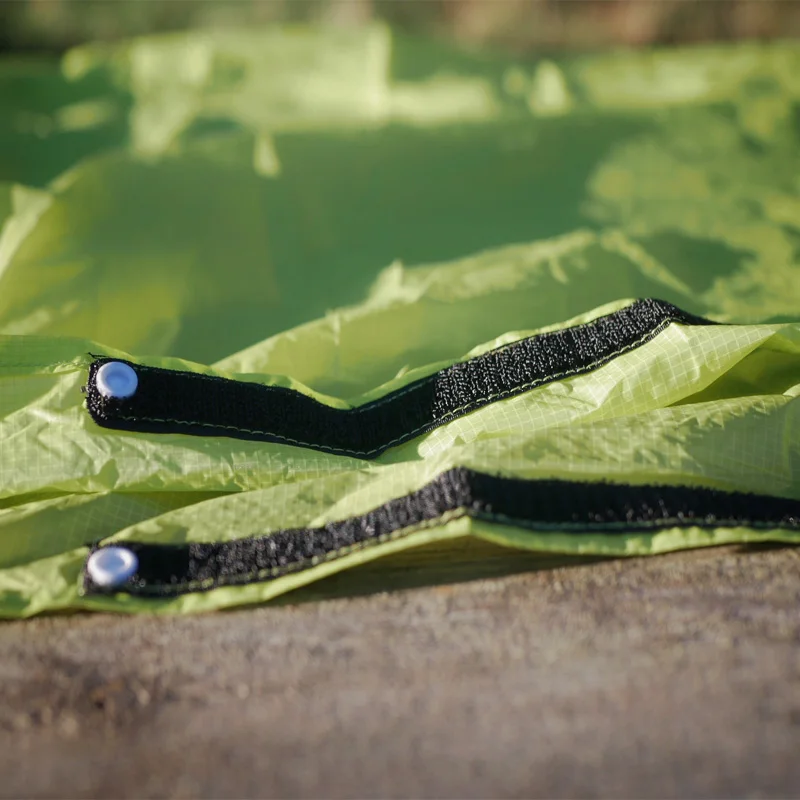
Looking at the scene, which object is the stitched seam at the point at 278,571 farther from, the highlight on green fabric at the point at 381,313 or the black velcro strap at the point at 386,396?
the black velcro strap at the point at 386,396

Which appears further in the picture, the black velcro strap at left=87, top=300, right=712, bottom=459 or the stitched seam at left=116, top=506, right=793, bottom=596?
the black velcro strap at left=87, top=300, right=712, bottom=459

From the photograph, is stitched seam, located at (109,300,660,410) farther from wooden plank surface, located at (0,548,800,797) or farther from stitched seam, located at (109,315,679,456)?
wooden plank surface, located at (0,548,800,797)

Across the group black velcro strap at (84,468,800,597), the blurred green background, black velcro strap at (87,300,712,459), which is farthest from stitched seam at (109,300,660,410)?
the blurred green background

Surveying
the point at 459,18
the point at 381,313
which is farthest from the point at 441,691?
the point at 459,18

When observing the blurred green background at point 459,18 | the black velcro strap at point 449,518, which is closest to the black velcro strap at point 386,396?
the black velcro strap at point 449,518

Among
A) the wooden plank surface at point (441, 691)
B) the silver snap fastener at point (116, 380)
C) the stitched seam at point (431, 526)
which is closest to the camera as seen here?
the wooden plank surface at point (441, 691)

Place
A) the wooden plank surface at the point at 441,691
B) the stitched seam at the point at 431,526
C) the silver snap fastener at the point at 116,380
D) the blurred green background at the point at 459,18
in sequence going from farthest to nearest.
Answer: the blurred green background at the point at 459,18, the silver snap fastener at the point at 116,380, the stitched seam at the point at 431,526, the wooden plank surface at the point at 441,691

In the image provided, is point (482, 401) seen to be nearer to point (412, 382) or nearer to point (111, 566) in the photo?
point (412, 382)

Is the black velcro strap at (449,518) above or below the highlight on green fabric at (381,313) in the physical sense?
below
